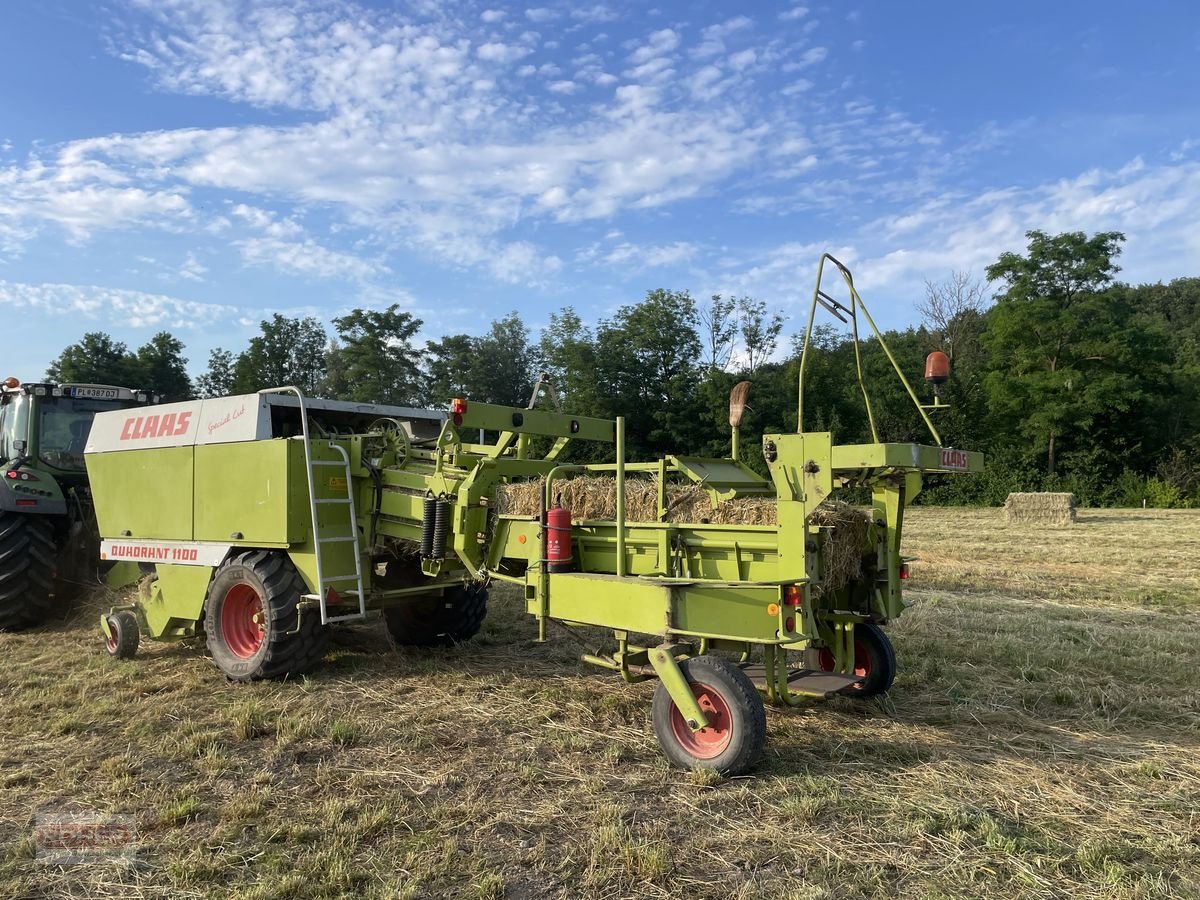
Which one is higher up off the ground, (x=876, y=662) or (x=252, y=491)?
(x=252, y=491)

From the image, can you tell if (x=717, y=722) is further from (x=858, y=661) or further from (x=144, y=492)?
(x=144, y=492)

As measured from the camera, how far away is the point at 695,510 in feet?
16.2

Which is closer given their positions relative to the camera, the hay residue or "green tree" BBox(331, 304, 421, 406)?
the hay residue

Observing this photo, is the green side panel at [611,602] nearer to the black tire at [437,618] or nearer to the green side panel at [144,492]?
the black tire at [437,618]

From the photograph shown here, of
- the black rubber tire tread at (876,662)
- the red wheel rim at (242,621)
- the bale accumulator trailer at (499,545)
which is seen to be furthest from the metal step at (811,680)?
the red wheel rim at (242,621)

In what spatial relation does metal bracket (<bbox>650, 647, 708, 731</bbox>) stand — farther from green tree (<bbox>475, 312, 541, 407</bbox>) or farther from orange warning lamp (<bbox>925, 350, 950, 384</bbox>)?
green tree (<bbox>475, 312, 541, 407</bbox>)

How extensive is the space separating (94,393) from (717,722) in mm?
8086

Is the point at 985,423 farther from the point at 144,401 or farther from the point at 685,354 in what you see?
the point at 144,401

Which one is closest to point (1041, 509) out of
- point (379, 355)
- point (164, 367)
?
point (379, 355)

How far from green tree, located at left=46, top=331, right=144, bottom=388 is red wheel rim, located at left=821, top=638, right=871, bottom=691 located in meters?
52.8

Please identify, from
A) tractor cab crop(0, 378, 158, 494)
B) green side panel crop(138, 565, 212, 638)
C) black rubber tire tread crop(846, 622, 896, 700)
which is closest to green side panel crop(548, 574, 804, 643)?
black rubber tire tread crop(846, 622, 896, 700)

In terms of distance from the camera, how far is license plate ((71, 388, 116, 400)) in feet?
29.7

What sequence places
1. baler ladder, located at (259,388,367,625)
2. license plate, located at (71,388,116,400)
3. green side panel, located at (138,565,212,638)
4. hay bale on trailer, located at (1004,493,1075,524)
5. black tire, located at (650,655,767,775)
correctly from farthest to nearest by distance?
hay bale on trailer, located at (1004,493,1075,524)
license plate, located at (71,388,116,400)
green side panel, located at (138,565,212,638)
baler ladder, located at (259,388,367,625)
black tire, located at (650,655,767,775)

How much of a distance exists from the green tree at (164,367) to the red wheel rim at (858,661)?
5278cm
